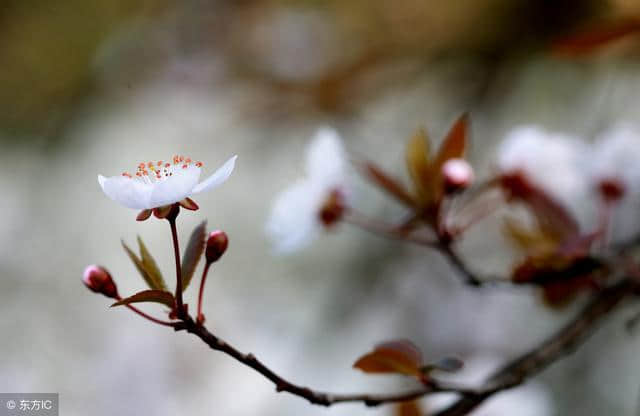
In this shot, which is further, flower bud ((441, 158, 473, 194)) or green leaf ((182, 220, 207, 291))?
flower bud ((441, 158, 473, 194))

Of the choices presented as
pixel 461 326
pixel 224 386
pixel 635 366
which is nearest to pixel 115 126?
pixel 224 386

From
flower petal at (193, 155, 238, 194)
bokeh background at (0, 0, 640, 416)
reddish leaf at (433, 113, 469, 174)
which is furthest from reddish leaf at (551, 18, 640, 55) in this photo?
bokeh background at (0, 0, 640, 416)

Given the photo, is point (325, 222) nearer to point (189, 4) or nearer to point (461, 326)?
point (461, 326)

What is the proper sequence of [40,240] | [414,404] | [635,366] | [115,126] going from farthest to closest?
[115,126] < [40,240] < [635,366] < [414,404]

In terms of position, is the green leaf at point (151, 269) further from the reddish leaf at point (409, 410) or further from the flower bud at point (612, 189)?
the flower bud at point (612, 189)

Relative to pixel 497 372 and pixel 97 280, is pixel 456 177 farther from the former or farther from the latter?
pixel 97 280

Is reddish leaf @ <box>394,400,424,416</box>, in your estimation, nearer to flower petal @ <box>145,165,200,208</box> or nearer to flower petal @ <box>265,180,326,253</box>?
flower petal @ <box>265,180,326,253</box>
